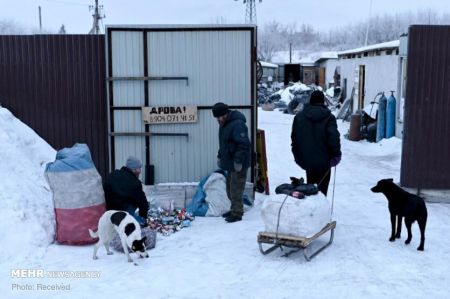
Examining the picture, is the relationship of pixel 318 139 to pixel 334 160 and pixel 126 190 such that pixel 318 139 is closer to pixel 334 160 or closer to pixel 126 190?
pixel 334 160

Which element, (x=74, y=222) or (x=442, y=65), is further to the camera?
(x=442, y=65)

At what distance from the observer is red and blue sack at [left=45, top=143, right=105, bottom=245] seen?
23.4 feet

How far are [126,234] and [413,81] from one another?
549 cm

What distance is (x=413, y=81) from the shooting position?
9516 millimetres

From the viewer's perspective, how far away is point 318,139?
7.58 m

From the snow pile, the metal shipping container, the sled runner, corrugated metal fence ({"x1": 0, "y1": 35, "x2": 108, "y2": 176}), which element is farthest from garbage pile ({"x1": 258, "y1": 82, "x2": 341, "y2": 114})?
the sled runner

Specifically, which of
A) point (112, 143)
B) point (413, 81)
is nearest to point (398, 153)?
point (413, 81)

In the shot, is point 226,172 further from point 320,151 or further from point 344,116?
point 344,116

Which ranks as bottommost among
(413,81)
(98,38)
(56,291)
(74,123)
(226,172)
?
(56,291)

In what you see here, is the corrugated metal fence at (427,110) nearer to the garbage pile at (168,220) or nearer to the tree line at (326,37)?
the garbage pile at (168,220)

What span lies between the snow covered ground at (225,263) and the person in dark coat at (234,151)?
321 millimetres

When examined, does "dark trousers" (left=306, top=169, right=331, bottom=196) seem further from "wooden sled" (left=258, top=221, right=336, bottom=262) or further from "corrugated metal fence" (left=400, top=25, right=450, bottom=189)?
"corrugated metal fence" (left=400, top=25, right=450, bottom=189)

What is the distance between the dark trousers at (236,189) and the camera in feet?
27.1

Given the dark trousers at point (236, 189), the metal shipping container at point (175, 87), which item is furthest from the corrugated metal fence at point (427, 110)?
the dark trousers at point (236, 189)
